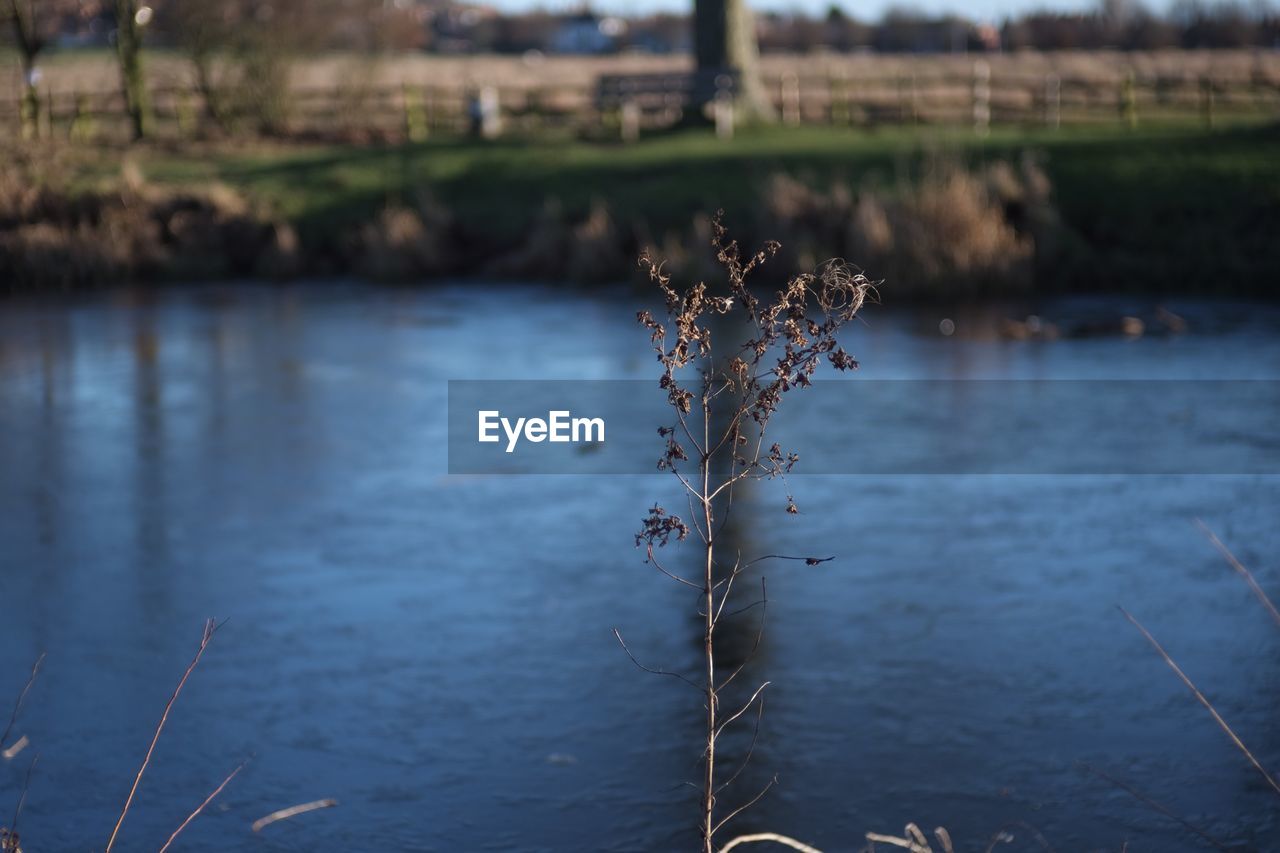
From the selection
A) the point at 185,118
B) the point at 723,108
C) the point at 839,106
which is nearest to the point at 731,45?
the point at 723,108

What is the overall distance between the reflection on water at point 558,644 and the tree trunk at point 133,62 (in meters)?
16.3

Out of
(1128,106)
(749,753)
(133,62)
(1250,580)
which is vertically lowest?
(749,753)

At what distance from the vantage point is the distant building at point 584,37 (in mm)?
78000

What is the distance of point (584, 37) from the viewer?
80125mm

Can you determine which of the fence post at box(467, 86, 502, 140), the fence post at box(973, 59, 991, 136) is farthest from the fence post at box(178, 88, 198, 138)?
the fence post at box(973, 59, 991, 136)

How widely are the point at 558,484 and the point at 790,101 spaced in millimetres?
18093

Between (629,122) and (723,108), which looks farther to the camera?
(629,122)

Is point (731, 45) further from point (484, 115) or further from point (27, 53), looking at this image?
point (27, 53)

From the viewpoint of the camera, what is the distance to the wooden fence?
27.6m

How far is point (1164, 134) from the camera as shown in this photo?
Result: 2234 centimetres

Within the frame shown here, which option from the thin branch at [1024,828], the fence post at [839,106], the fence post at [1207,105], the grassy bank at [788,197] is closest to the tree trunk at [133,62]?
the grassy bank at [788,197]

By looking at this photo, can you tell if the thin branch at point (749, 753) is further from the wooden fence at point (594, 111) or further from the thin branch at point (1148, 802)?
the wooden fence at point (594, 111)

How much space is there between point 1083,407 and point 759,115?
14.3 meters

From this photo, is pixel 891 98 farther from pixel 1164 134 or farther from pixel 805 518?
pixel 805 518
